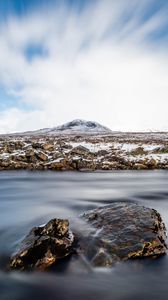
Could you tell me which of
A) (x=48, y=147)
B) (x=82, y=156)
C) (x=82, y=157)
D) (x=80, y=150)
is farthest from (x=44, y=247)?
(x=48, y=147)

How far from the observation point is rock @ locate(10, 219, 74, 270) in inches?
315

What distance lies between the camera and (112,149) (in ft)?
119

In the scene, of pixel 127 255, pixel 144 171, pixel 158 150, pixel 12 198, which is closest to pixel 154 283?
pixel 127 255

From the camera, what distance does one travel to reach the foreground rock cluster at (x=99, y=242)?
8.12 m

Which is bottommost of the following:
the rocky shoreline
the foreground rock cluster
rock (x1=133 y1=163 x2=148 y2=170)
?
rock (x1=133 y1=163 x2=148 y2=170)

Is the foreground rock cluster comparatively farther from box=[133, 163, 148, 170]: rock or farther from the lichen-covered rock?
box=[133, 163, 148, 170]: rock

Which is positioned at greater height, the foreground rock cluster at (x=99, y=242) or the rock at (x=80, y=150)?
the foreground rock cluster at (x=99, y=242)

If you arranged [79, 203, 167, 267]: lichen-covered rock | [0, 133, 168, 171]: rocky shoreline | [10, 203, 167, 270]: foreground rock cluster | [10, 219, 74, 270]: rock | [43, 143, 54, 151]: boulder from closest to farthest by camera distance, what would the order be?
[10, 219, 74, 270]: rock → [10, 203, 167, 270]: foreground rock cluster → [79, 203, 167, 267]: lichen-covered rock → [0, 133, 168, 171]: rocky shoreline → [43, 143, 54, 151]: boulder

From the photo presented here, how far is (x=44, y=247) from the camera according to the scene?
838 cm

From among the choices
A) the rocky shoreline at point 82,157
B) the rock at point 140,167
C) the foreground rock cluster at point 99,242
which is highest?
the foreground rock cluster at point 99,242

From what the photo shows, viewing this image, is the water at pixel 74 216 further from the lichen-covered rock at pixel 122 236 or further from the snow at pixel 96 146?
the snow at pixel 96 146

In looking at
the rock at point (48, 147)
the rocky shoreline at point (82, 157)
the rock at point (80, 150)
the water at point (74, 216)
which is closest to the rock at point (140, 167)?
the rocky shoreline at point (82, 157)

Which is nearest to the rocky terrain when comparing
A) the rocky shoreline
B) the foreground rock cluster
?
the rocky shoreline

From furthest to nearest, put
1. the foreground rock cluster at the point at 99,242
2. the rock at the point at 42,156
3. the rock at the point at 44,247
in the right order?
1. the rock at the point at 42,156
2. the foreground rock cluster at the point at 99,242
3. the rock at the point at 44,247
